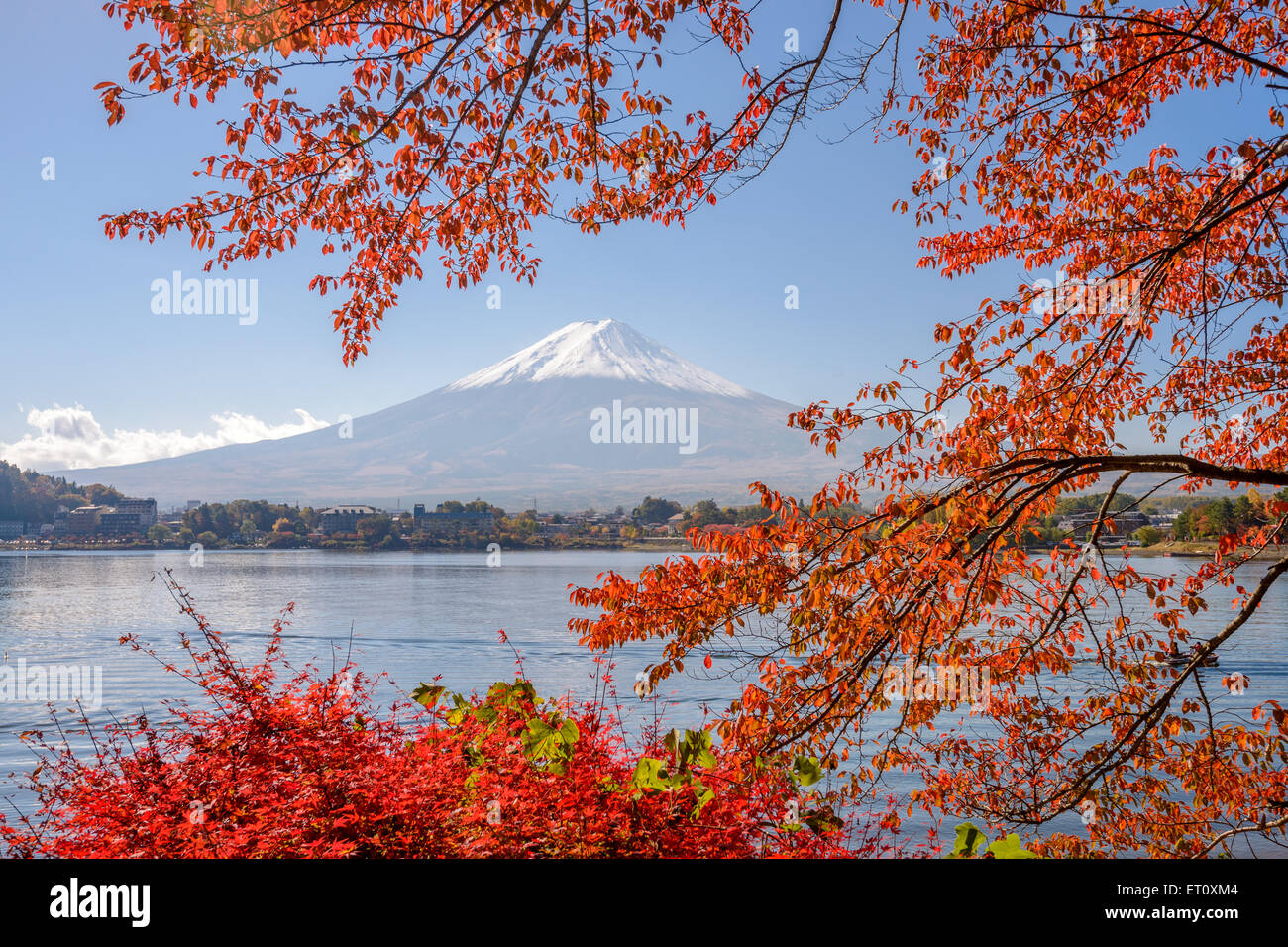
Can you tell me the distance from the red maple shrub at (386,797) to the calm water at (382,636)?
1378mm

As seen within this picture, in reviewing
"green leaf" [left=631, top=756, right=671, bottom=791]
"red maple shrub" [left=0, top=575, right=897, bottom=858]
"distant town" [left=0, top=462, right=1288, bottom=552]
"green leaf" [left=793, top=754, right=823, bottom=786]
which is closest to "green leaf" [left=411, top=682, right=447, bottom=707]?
"red maple shrub" [left=0, top=575, right=897, bottom=858]

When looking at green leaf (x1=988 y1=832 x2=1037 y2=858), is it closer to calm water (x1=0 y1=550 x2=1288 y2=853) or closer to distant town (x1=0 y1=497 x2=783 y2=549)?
calm water (x1=0 y1=550 x2=1288 y2=853)

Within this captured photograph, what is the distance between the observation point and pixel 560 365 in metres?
115

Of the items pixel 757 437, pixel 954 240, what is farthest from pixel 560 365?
pixel 954 240

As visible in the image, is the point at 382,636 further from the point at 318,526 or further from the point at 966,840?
the point at 318,526

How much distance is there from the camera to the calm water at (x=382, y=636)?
16266 millimetres

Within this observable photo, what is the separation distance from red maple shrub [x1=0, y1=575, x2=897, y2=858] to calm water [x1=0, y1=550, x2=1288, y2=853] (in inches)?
54.3

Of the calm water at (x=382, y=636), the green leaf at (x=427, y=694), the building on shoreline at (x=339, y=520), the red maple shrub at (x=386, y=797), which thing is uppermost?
the green leaf at (x=427, y=694)

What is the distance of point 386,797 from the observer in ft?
12.1

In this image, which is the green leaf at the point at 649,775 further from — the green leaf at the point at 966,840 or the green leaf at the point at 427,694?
the green leaf at the point at 427,694

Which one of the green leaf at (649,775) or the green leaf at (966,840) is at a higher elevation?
the green leaf at (649,775)

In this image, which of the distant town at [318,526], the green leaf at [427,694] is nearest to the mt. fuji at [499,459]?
the distant town at [318,526]

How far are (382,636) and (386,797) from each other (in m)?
24.1

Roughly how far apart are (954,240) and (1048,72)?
1.23 m
